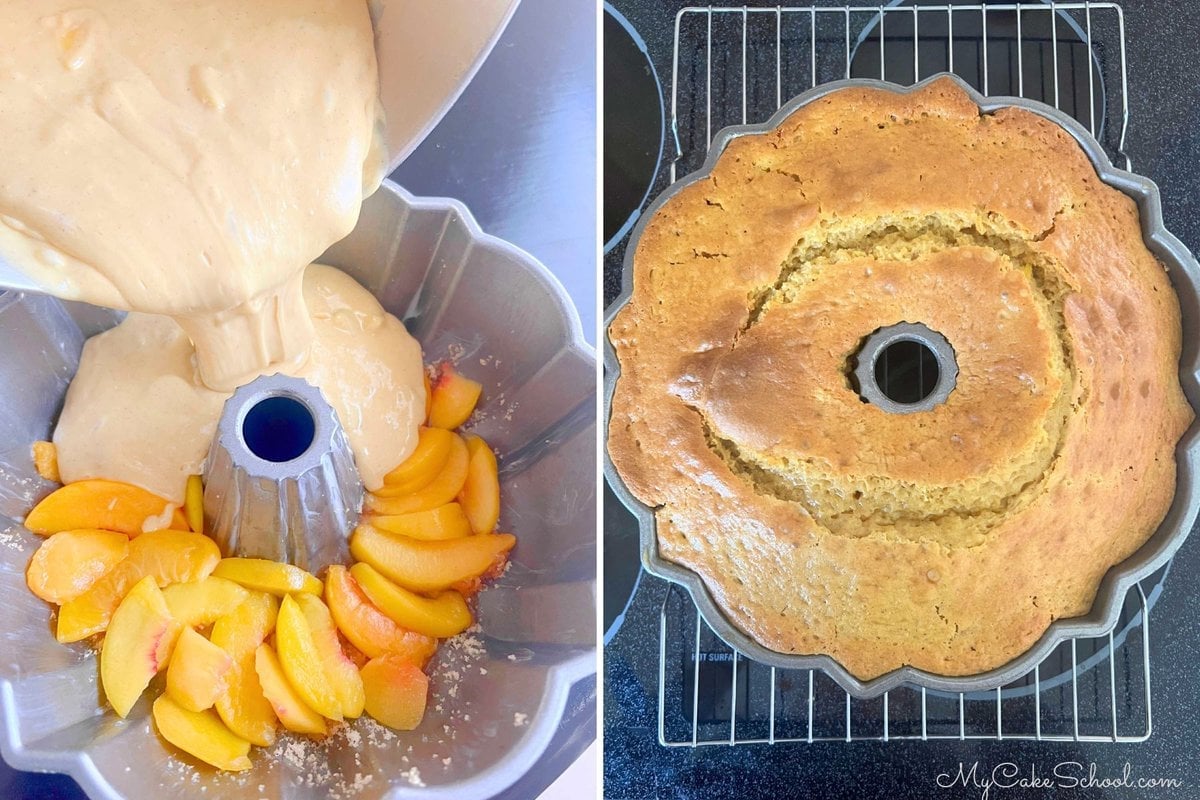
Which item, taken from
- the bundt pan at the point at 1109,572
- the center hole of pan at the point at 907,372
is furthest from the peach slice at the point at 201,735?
the center hole of pan at the point at 907,372

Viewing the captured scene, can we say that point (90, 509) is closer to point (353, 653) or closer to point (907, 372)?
point (353, 653)

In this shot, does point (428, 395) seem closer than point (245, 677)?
No

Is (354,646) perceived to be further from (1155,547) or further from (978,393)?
(1155,547)

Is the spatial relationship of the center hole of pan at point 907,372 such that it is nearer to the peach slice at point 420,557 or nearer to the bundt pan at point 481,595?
the bundt pan at point 481,595

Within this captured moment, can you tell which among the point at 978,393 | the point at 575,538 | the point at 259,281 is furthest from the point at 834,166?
the point at 259,281

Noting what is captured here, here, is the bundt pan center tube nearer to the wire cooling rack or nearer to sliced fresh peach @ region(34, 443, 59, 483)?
sliced fresh peach @ region(34, 443, 59, 483)

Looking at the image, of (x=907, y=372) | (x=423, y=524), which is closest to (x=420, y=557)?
(x=423, y=524)

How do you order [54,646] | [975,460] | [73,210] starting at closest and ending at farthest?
1. [73,210]
2. [54,646]
3. [975,460]
